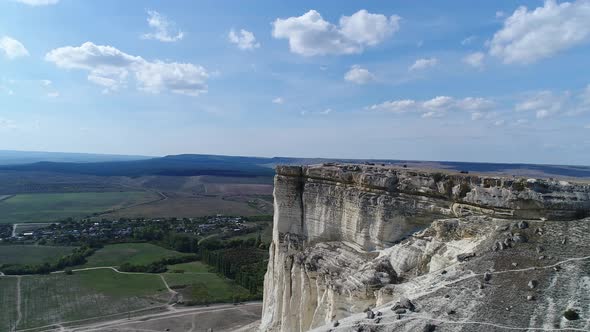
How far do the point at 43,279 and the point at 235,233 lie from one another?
45245 millimetres

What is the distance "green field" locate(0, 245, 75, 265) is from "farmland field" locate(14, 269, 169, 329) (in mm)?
11456

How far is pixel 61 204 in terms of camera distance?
158 meters

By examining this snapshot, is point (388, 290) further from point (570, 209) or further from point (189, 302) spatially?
point (189, 302)

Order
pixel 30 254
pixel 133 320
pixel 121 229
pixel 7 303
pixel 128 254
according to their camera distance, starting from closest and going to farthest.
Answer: pixel 133 320, pixel 7 303, pixel 30 254, pixel 128 254, pixel 121 229

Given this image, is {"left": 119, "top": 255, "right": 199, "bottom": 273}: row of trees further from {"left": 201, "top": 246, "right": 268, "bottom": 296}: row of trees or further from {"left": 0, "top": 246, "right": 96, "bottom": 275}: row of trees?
{"left": 0, "top": 246, "right": 96, "bottom": 275}: row of trees

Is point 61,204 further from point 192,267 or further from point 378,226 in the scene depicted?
point 378,226

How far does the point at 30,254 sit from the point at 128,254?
61.9 feet

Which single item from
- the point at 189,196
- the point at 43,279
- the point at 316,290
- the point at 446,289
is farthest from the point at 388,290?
the point at 189,196

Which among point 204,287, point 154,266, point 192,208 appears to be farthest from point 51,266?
point 192,208

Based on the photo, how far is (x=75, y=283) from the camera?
67.5 metres

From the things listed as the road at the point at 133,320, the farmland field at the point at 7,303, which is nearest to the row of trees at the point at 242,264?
the road at the point at 133,320

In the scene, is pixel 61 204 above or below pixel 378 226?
below

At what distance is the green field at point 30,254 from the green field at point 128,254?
7.16 meters

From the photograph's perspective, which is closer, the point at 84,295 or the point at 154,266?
the point at 84,295
